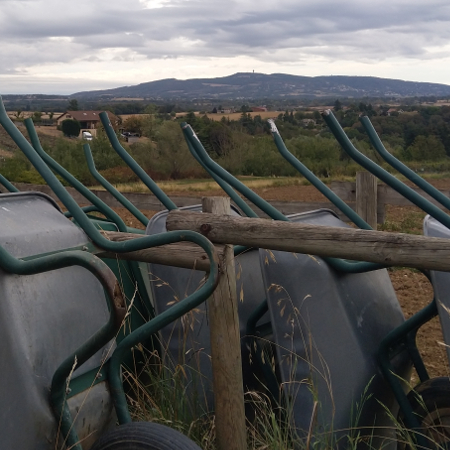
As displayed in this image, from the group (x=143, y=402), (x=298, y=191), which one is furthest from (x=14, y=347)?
(x=298, y=191)

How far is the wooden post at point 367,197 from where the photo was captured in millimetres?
5832

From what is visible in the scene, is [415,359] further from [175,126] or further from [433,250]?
[175,126]

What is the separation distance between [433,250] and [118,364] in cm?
90

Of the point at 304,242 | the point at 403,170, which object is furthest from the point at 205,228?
the point at 403,170

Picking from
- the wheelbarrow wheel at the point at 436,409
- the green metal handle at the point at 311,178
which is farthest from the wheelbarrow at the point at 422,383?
the green metal handle at the point at 311,178

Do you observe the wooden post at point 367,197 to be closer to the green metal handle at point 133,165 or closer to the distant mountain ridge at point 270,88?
the green metal handle at point 133,165

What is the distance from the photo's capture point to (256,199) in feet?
7.57

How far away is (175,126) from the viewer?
1129 inches

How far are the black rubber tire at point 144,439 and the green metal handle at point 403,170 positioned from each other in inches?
54.0

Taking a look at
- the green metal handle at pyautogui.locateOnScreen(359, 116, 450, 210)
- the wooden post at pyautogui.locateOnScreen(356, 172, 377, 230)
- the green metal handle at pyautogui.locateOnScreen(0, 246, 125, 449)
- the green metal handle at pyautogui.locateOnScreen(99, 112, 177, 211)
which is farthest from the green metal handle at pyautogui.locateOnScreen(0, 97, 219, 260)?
the wooden post at pyautogui.locateOnScreen(356, 172, 377, 230)

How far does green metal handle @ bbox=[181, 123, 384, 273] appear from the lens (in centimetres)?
218

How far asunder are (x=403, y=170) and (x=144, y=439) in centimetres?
149

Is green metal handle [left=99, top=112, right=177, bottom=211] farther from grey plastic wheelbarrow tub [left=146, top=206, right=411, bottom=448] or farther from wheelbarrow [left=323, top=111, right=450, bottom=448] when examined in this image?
wheelbarrow [left=323, top=111, right=450, bottom=448]

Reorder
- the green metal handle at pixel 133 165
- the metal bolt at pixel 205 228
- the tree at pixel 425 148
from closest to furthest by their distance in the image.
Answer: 1. the metal bolt at pixel 205 228
2. the green metal handle at pixel 133 165
3. the tree at pixel 425 148
